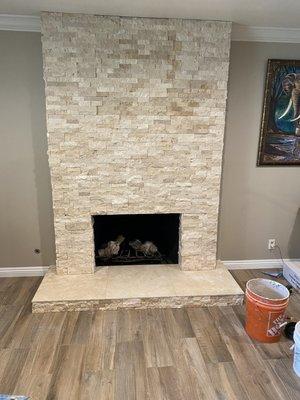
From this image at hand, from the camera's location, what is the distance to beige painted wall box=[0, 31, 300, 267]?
8.77 feet

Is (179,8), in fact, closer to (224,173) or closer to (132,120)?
(132,120)

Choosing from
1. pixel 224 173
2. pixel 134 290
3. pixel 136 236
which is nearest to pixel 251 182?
pixel 224 173

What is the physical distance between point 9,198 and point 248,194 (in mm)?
2338

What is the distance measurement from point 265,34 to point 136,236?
226cm

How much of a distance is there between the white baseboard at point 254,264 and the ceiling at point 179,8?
2262 millimetres

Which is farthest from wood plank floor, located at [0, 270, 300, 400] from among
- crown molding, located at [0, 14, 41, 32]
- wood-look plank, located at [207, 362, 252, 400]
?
crown molding, located at [0, 14, 41, 32]

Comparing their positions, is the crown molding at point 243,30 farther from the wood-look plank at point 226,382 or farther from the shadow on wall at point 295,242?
the wood-look plank at point 226,382


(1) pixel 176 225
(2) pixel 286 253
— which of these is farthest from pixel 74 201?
(2) pixel 286 253

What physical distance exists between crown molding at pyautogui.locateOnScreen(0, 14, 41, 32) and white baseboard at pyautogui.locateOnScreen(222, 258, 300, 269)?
2833 millimetres

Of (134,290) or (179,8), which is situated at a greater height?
(179,8)

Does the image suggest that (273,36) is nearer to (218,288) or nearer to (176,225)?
(176,225)

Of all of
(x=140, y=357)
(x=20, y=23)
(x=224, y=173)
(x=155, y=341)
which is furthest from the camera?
(x=224, y=173)

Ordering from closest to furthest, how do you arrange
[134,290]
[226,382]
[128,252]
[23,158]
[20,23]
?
[226,382]
[20,23]
[134,290]
[23,158]
[128,252]

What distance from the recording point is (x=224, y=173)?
302 centimetres
